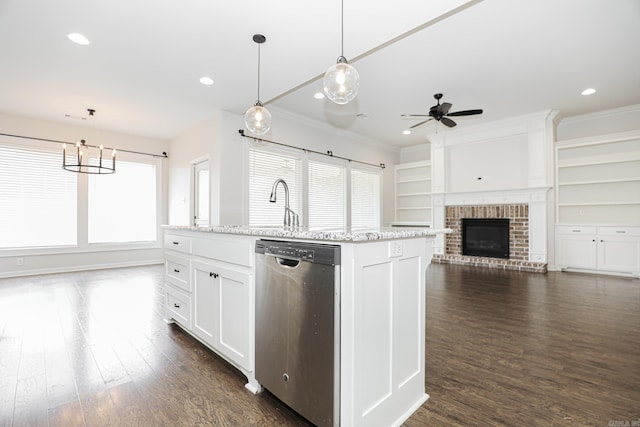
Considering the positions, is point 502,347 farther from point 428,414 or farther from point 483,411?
point 428,414

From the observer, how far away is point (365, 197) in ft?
25.5

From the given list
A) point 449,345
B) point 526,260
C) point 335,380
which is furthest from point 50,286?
point 526,260

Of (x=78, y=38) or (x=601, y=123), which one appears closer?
(x=78, y=38)

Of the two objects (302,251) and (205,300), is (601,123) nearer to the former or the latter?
(302,251)

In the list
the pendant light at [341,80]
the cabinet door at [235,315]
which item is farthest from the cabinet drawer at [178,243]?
the pendant light at [341,80]

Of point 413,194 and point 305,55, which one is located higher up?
point 305,55

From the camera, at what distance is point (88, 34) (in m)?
3.04

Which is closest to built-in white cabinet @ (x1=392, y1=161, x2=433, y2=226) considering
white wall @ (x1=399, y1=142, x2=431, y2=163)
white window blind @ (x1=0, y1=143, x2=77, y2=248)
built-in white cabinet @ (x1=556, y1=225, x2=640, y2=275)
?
white wall @ (x1=399, y1=142, x2=431, y2=163)

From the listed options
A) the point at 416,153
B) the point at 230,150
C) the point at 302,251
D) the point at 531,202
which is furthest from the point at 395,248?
the point at 416,153

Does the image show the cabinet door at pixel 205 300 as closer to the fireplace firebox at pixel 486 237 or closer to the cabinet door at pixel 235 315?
the cabinet door at pixel 235 315

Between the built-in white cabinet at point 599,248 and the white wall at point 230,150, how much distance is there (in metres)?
4.42

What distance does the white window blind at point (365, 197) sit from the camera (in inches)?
294

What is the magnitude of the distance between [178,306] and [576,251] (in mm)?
6825

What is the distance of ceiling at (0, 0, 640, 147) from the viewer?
109 inches
